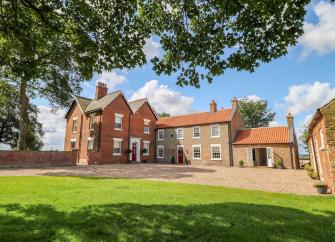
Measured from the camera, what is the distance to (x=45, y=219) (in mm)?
5492

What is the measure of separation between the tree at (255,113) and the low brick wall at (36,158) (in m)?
47.6

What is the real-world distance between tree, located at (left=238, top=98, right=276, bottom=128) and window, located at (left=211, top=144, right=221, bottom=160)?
31.6 metres

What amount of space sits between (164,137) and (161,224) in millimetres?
32766

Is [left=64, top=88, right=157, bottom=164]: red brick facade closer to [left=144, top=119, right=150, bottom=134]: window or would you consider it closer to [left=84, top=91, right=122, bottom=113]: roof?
[left=144, top=119, right=150, bottom=134]: window

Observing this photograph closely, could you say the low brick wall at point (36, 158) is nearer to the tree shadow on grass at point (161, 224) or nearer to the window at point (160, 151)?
the window at point (160, 151)

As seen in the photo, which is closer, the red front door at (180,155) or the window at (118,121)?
the window at (118,121)

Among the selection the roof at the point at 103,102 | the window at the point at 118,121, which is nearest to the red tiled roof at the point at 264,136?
the window at the point at 118,121

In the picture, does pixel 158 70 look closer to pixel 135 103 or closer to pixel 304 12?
pixel 304 12

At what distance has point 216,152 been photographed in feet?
107

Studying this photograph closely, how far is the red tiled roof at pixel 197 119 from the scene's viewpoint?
3308 centimetres

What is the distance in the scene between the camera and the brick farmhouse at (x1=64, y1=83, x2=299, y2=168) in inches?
1159

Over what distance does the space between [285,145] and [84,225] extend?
28.0m

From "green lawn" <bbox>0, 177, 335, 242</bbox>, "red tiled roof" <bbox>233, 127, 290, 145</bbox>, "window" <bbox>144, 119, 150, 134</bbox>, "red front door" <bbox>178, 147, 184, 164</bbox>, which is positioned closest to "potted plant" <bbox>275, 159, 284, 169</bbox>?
"red tiled roof" <bbox>233, 127, 290, 145</bbox>

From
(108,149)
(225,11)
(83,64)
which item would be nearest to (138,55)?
(83,64)
